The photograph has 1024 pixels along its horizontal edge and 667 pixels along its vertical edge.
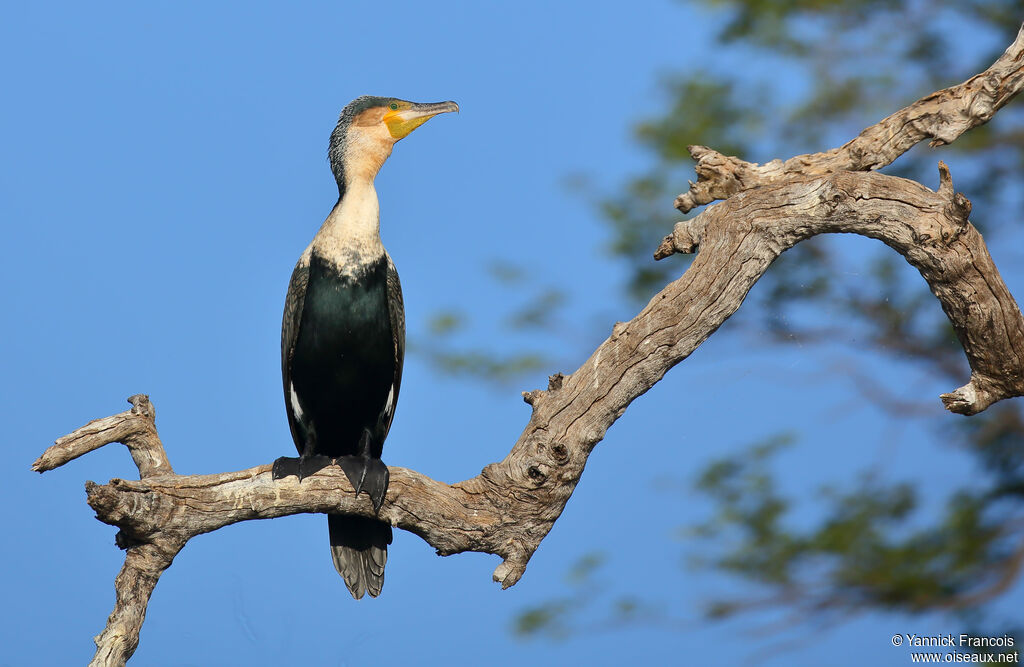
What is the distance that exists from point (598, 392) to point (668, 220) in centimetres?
357

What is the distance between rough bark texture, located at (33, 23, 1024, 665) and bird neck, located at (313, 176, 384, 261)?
0.75m

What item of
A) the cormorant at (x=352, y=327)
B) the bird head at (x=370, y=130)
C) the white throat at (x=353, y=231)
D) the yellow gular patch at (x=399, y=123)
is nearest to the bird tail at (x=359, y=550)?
the cormorant at (x=352, y=327)

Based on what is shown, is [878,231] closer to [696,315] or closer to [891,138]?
[891,138]

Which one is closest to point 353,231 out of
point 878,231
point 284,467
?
point 284,467

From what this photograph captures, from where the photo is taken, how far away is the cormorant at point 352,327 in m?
3.56

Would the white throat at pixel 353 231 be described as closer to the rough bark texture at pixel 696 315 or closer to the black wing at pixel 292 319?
the black wing at pixel 292 319

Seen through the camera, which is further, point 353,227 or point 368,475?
point 353,227

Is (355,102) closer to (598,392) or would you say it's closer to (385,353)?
(385,353)

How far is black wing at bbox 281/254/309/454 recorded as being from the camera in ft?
11.9

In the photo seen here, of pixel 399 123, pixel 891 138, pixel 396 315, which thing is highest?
pixel 399 123

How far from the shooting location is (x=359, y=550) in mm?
3709

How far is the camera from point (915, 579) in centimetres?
658

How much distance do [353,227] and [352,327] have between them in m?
0.34

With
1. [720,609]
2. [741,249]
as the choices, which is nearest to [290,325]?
[741,249]
